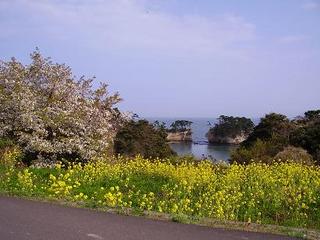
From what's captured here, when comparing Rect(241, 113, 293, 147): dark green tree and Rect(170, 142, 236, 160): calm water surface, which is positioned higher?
Rect(241, 113, 293, 147): dark green tree

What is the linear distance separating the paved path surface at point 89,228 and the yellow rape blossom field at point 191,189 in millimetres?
935

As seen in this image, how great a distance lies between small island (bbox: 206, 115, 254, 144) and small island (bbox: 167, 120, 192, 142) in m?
5.38

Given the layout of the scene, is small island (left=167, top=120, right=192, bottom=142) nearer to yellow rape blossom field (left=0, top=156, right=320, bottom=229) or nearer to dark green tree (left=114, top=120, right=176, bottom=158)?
dark green tree (left=114, top=120, right=176, bottom=158)

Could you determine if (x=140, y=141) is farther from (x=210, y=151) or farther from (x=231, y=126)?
(x=231, y=126)

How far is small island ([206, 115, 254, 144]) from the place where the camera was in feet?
240

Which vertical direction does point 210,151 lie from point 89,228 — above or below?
above

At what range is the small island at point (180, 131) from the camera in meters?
87.2

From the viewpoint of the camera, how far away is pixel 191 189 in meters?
12.0

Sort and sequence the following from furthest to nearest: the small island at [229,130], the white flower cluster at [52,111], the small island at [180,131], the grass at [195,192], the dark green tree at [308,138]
A: 1. the small island at [180,131]
2. the small island at [229,130]
3. the dark green tree at [308,138]
4. the white flower cluster at [52,111]
5. the grass at [195,192]

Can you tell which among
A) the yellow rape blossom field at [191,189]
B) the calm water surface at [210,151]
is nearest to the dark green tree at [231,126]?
the calm water surface at [210,151]

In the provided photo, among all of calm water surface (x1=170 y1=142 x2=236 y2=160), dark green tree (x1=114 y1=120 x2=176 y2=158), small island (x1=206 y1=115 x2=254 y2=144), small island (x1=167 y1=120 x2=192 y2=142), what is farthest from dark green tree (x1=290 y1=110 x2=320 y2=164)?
small island (x1=167 y1=120 x2=192 y2=142)

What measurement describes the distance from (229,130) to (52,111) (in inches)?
2357

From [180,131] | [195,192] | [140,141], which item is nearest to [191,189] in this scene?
[195,192]

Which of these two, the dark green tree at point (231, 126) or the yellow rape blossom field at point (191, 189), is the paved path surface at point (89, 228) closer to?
the yellow rape blossom field at point (191, 189)
